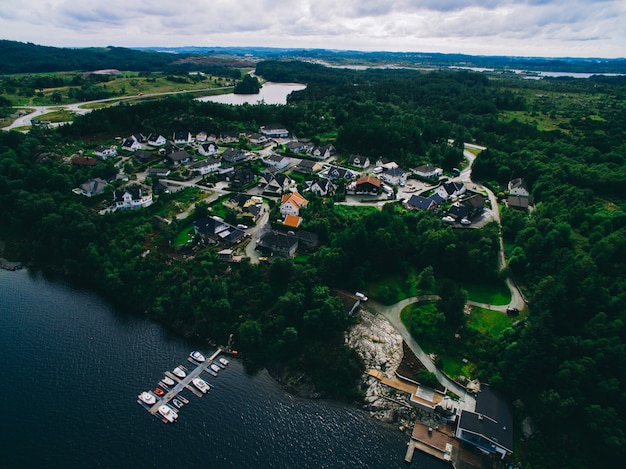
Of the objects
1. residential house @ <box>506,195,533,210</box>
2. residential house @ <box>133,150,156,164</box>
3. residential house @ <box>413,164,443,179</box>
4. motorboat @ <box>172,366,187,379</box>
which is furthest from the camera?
residential house @ <box>133,150,156,164</box>

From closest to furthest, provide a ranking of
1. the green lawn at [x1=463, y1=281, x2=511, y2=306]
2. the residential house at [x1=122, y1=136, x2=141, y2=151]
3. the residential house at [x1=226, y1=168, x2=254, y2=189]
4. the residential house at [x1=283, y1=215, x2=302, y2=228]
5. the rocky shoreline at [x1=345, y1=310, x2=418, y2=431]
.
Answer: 1. the rocky shoreline at [x1=345, y1=310, x2=418, y2=431]
2. the green lawn at [x1=463, y1=281, x2=511, y2=306]
3. the residential house at [x1=283, y1=215, x2=302, y2=228]
4. the residential house at [x1=226, y1=168, x2=254, y2=189]
5. the residential house at [x1=122, y1=136, x2=141, y2=151]

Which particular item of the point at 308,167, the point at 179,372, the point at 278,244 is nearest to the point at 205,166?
the point at 308,167

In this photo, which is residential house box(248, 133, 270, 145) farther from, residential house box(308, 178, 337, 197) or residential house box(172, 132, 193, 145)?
residential house box(308, 178, 337, 197)

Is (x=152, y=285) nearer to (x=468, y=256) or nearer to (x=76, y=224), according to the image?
(x=76, y=224)

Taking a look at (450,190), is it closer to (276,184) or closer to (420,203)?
(420,203)

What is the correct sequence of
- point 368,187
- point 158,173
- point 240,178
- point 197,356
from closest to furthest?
point 197,356, point 368,187, point 240,178, point 158,173

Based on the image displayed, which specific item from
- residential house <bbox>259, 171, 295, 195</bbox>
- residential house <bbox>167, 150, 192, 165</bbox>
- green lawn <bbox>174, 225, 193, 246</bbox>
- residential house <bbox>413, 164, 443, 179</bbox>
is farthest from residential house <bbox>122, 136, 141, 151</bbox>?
residential house <bbox>413, 164, 443, 179</bbox>

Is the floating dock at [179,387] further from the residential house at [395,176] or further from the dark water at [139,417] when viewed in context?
the residential house at [395,176]
